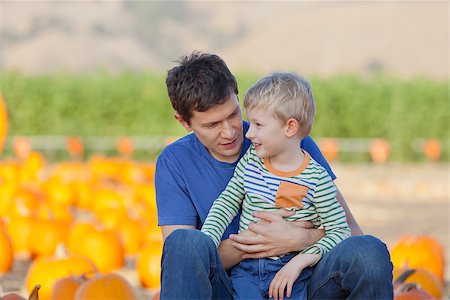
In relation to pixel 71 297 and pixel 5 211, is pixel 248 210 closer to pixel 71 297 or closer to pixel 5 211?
pixel 71 297

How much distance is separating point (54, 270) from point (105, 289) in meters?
1.00

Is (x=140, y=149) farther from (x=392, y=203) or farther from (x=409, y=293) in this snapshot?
(x=409, y=293)

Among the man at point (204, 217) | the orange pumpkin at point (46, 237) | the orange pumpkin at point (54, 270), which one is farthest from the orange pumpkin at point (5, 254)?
the man at point (204, 217)

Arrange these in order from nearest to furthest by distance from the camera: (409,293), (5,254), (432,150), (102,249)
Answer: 1. (409,293)
2. (5,254)
3. (102,249)
4. (432,150)

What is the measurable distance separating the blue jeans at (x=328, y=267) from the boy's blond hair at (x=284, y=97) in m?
0.47

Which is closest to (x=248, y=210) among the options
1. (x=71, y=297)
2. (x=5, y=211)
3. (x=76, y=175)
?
(x=71, y=297)

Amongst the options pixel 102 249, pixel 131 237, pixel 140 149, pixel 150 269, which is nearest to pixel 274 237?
pixel 150 269

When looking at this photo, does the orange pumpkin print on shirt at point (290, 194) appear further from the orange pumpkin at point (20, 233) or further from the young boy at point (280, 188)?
the orange pumpkin at point (20, 233)

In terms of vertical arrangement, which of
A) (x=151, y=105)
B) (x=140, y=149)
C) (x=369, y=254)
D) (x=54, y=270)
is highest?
(x=369, y=254)

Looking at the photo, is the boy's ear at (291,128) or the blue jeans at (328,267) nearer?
the blue jeans at (328,267)

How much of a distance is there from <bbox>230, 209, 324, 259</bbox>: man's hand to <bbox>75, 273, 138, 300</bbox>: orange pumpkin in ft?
3.78

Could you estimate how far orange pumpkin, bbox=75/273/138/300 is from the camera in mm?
4055

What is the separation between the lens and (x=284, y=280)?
299 cm

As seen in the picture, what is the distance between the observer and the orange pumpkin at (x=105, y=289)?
13.3 feet
